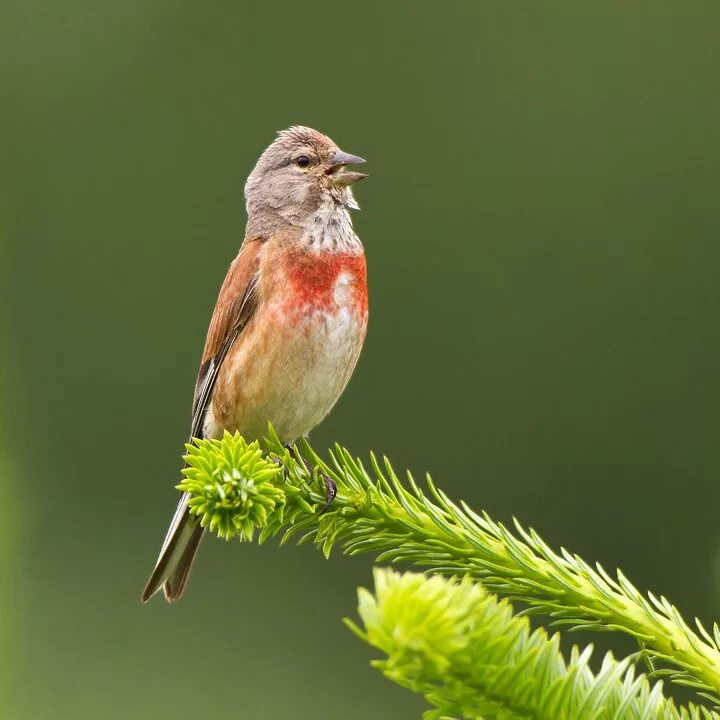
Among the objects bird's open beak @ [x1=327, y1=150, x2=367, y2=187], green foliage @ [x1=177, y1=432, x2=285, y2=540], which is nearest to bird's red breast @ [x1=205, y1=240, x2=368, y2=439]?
bird's open beak @ [x1=327, y1=150, x2=367, y2=187]

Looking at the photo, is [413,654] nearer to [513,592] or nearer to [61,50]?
[513,592]

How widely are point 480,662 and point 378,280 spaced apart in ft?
24.7

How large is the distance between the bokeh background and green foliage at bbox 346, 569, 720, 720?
5666mm

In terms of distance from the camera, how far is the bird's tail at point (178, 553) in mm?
4035

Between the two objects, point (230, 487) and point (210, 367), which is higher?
point (230, 487)

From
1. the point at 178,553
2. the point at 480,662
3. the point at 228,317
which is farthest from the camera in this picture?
the point at 228,317

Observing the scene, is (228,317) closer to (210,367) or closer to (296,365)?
(210,367)

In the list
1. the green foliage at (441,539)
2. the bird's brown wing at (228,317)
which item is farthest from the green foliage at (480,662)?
the bird's brown wing at (228,317)

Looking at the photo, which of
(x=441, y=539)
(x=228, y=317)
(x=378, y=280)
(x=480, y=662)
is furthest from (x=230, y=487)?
(x=378, y=280)

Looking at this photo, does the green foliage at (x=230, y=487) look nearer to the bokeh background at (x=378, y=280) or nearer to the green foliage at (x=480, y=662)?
the green foliage at (x=480, y=662)

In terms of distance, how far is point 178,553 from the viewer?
4090mm

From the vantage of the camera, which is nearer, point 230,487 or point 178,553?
point 230,487

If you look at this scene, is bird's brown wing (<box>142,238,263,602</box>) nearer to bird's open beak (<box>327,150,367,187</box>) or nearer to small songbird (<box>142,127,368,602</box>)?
small songbird (<box>142,127,368,602</box>)

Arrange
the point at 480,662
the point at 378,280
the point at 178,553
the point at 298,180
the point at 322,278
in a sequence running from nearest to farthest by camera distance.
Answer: the point at 480,662
the point at 178,553
the point at 322,278
the point at 298,180
the point at 378,280
